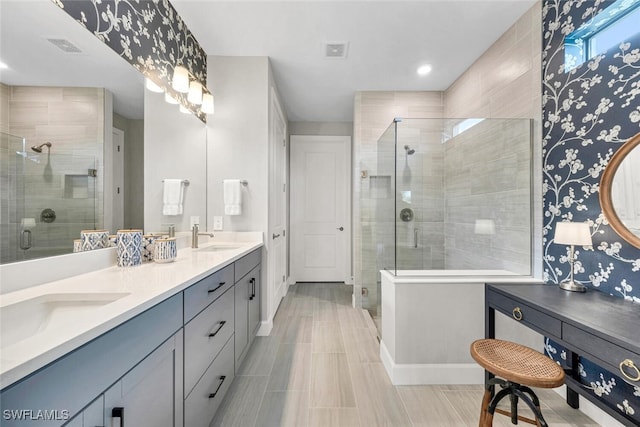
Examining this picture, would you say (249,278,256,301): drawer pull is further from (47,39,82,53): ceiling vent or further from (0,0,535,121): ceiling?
(47,39,82,53): ceiling vent

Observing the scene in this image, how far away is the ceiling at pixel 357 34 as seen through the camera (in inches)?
78.1

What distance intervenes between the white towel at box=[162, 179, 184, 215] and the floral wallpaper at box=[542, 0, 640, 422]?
262cm

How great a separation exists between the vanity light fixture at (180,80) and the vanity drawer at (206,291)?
1430 mm

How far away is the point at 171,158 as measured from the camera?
205cm

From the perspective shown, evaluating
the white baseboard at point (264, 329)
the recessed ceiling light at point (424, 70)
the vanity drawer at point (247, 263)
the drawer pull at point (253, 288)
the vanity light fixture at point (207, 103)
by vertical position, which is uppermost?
the recessed ceiling light at point (424, 70)

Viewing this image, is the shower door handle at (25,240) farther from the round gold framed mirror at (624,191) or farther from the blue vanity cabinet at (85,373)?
the round gold framed mirror at (624,191)

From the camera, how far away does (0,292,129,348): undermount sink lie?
0.78 m

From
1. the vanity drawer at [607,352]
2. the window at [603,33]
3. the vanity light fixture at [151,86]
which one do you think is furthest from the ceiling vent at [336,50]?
the vanity drawer at [607,352]

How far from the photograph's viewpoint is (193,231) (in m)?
2.25

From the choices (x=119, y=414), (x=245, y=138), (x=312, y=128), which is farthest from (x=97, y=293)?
(x=312, y=128)

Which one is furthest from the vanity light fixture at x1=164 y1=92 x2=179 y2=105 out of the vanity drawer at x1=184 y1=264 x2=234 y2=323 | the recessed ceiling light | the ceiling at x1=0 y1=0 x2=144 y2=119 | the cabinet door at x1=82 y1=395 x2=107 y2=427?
the recessed ceiling light

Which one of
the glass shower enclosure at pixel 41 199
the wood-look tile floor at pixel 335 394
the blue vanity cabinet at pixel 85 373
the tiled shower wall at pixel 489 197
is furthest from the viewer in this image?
the tiled shower wall at pixel 489 197

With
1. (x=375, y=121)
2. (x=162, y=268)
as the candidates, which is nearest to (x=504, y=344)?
(x=162, y=268)

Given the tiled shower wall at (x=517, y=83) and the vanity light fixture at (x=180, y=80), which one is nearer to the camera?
the tiled shower wall at (x=517, y=83)
